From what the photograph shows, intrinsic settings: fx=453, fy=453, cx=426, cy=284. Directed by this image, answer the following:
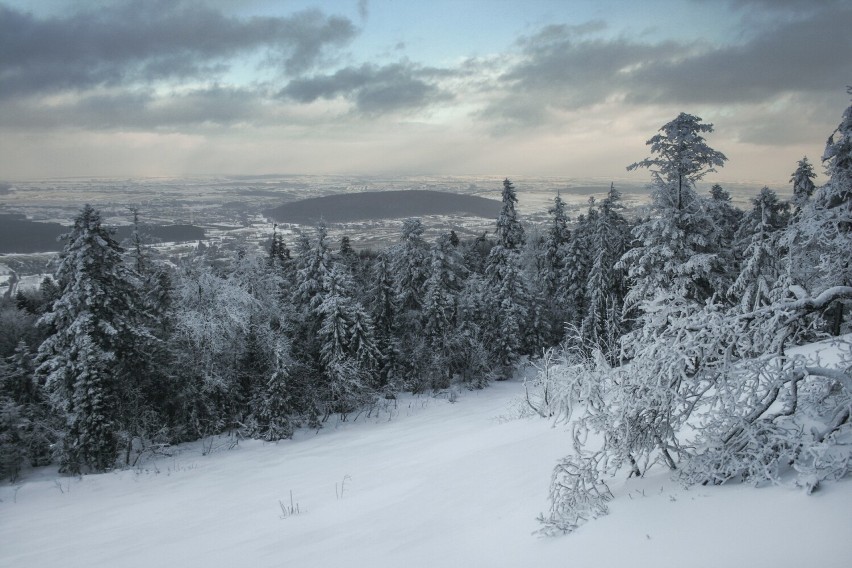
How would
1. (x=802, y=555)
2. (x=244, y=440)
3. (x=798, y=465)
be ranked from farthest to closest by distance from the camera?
(x=244, y=440) → (x=798, y=465) → (x=802, y=555)

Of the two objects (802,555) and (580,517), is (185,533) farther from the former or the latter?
(802,555)

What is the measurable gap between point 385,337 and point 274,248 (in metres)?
25.8

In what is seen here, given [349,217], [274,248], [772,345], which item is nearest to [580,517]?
[772,345]

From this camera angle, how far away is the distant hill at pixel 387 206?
463 ft

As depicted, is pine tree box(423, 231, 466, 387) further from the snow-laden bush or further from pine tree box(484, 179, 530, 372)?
the snow-laden bush

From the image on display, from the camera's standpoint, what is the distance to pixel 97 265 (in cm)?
1914

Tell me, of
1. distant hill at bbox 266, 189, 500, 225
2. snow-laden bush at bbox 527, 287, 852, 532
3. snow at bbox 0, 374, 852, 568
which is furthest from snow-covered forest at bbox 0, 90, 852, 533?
distant hill at bbox 266, 189, 500, 225

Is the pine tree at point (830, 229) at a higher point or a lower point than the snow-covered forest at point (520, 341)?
higher

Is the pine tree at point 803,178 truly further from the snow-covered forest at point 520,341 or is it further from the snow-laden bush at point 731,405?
the snow-laden bush at point 731,405

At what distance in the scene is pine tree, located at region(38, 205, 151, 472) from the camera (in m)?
18.5

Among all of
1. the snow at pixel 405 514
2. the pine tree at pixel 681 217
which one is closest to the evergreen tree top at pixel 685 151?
the pine tree at pixel 681 217

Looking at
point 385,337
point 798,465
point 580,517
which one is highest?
point 798,465

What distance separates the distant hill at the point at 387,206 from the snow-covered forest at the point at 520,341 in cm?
10163

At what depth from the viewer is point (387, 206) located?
538ft
